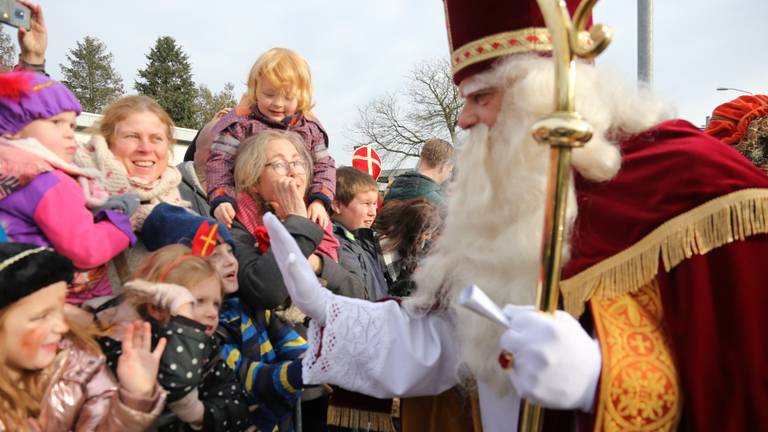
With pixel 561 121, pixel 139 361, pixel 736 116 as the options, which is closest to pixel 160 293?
pixel 139 361

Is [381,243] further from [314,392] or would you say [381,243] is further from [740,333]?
[740,333]

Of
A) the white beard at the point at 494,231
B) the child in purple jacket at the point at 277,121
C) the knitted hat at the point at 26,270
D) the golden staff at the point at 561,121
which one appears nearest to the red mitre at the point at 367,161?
the child in purple jacket at the point at 277,121

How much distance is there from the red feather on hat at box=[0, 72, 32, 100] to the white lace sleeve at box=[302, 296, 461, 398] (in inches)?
54.5

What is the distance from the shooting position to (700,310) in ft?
4.72

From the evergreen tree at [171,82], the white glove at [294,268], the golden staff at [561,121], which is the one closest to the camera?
the golden staff at [561,121]

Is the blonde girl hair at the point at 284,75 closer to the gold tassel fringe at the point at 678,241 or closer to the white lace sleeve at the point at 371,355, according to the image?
the white lace sleeve at the point at 371,355

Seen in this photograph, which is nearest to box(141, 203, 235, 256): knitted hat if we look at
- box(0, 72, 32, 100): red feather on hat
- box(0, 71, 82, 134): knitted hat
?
box(0, 71, 82, 134): knitted hat

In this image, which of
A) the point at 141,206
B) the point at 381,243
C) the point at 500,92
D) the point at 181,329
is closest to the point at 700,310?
the point at 500,92

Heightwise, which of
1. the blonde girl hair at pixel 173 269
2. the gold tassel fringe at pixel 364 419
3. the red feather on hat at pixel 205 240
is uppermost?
the red feather on hat at pixel 205 240

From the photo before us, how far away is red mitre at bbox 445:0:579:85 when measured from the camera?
1811mm

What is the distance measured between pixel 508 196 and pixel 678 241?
0.52 meters

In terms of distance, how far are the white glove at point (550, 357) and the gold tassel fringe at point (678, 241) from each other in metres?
0.20

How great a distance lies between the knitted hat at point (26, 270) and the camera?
174 cm

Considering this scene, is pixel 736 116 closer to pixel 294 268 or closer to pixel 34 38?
pixel 294 268
